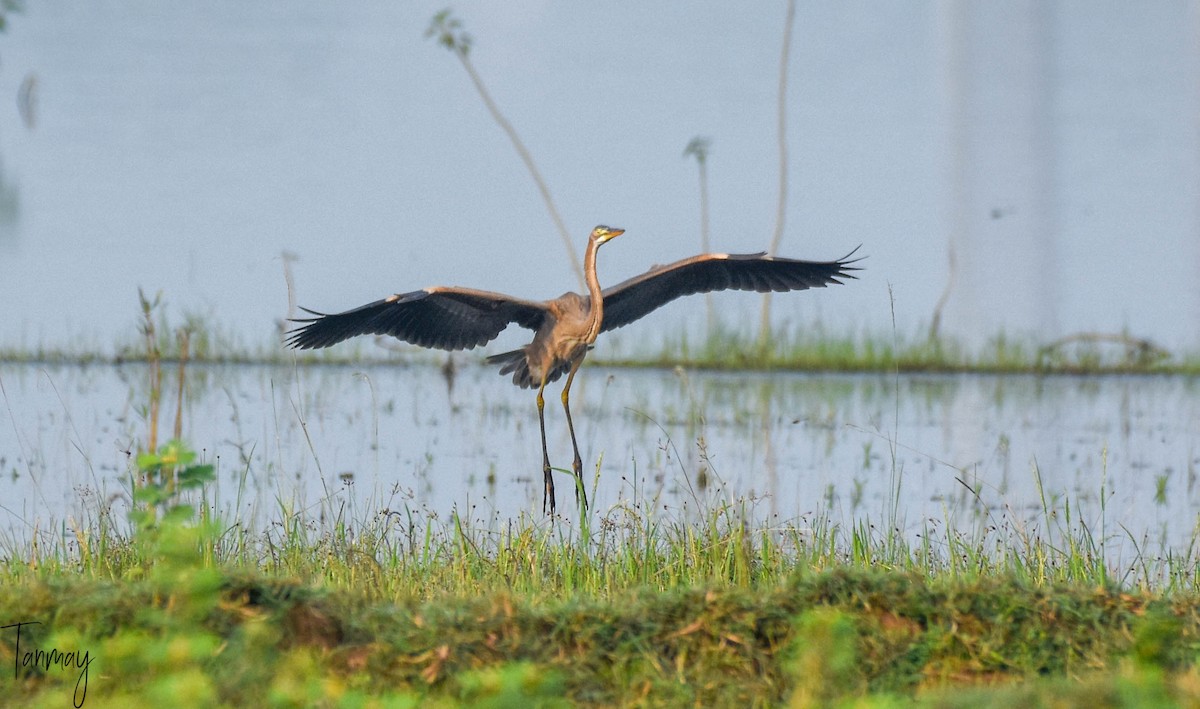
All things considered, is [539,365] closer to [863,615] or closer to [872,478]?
[872,478]

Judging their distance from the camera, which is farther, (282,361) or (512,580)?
(282,361)

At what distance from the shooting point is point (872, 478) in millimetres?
6844

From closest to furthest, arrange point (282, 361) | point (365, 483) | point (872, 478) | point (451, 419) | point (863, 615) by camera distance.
Result: point (863, 615), point (365, 483), point (872, 478), point (451, 419), point (282, 361)

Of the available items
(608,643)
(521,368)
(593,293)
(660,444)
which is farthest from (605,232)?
(608,643)

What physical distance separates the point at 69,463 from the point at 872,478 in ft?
12.8

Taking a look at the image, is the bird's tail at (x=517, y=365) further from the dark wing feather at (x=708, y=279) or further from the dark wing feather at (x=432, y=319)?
the dark wing feather at (x=708, y=279)

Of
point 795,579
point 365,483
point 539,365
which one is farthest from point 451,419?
point 795,579

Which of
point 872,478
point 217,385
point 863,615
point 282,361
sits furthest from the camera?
point 282,361

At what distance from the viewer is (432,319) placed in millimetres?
5715

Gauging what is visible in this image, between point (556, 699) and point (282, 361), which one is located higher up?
point (282, 361)

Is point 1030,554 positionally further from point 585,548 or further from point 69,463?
point 69,463
